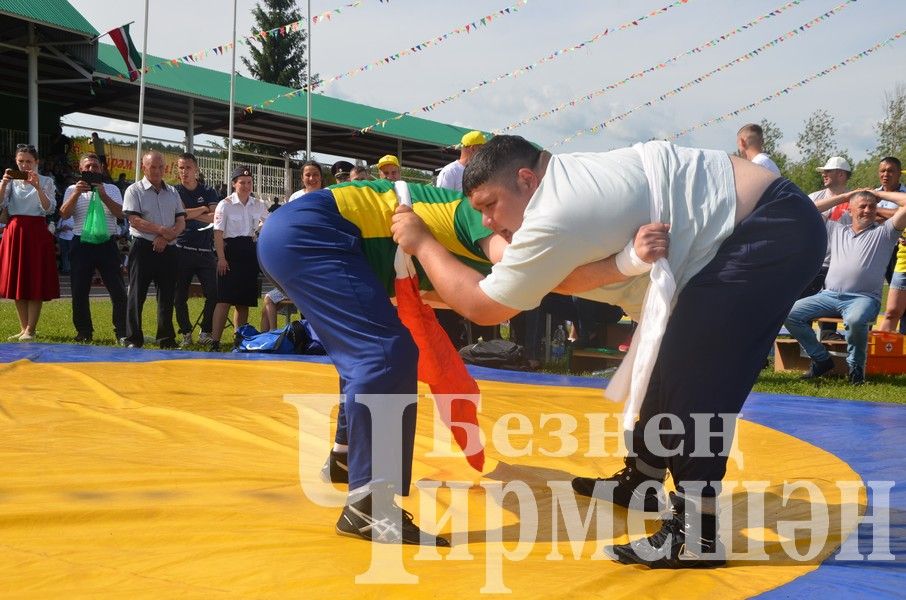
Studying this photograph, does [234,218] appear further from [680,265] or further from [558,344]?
[680,265]

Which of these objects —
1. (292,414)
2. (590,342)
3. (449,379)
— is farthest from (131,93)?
(449,379)

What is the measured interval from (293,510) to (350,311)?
2.02 ft

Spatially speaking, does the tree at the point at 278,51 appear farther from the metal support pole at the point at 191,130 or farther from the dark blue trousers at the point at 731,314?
the dark blue trousers at the point at 731,314

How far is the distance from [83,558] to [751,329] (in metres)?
1.74

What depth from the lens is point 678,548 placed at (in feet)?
7.42

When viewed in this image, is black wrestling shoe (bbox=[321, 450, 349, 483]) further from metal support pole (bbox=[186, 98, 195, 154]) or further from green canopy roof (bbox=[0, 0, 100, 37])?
metal support pole (bbox=[186, 98, 195, 154])

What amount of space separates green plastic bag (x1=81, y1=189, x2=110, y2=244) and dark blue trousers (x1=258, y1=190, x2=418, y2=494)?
5.01 meters

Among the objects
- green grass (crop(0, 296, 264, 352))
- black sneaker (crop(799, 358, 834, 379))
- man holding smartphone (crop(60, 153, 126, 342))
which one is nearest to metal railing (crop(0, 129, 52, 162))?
green grass (crop(0, 296, 264, 352))

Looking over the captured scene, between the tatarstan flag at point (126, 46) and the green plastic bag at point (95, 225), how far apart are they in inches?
365

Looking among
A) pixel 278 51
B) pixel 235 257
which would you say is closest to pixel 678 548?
pixel 235 257

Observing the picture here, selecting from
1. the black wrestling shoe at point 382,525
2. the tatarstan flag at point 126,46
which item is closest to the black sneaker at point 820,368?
the black wrestling shoe at point 382,525

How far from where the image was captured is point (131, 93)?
18.7m

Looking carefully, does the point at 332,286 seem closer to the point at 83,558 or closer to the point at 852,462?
the point at 83,558

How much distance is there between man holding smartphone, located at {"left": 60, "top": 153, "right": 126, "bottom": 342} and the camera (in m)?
7.27
